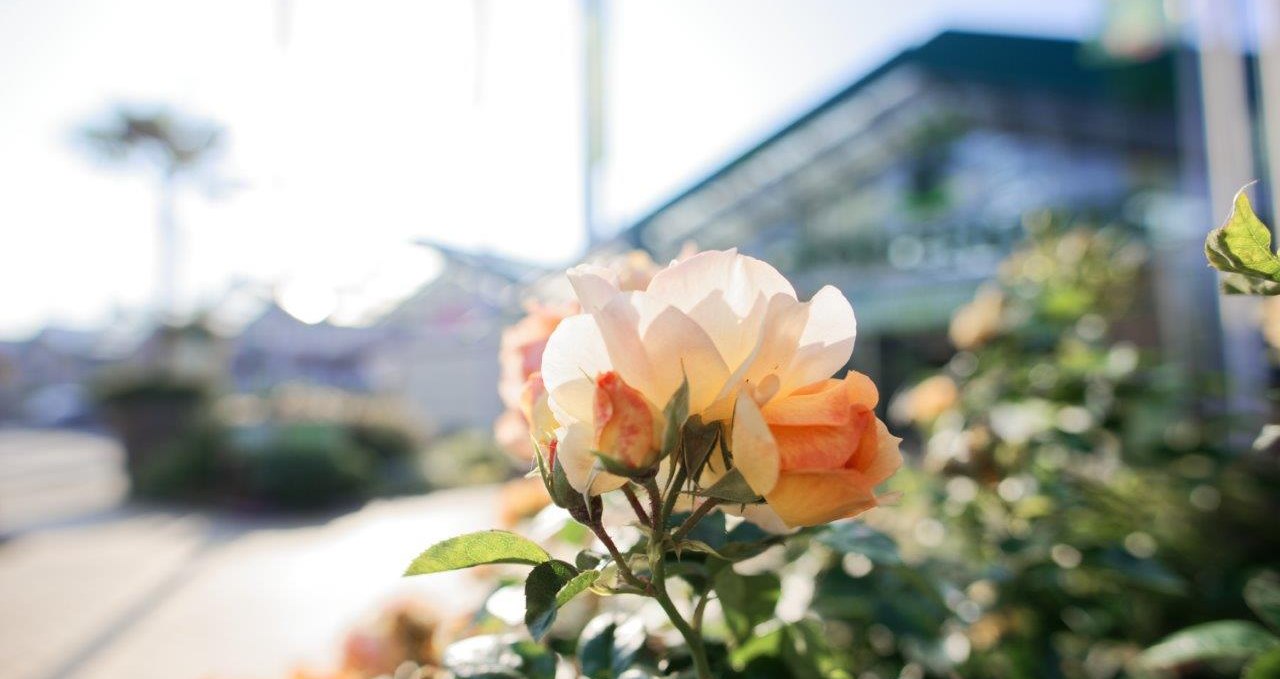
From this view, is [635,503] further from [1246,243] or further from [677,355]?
[1246,243]

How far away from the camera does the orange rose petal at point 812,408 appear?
27cm

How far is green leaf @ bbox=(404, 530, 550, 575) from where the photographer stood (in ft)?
0.95

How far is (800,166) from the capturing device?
935 centimetres

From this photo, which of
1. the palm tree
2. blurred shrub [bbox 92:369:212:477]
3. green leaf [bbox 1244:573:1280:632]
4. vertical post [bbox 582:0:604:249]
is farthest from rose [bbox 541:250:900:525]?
the palm tree

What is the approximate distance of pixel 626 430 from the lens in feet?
0.85

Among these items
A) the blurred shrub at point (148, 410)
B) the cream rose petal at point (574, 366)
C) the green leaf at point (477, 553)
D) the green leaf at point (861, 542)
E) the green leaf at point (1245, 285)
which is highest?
the green leaf at point (1245, 285)

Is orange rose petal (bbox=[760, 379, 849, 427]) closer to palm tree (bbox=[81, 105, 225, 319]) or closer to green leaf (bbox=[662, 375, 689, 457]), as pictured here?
green leaf (bbox=[662, 375, 689, 457])

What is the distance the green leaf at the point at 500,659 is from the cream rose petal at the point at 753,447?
0.62 ft

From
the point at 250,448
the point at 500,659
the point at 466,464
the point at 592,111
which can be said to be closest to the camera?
the point at 500,659

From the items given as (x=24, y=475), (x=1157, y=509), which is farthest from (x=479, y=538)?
(x=24, y=475)

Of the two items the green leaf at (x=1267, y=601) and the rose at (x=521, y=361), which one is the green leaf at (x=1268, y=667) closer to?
the green leaf at (x=1267, y=601)

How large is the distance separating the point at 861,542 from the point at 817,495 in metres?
0.20

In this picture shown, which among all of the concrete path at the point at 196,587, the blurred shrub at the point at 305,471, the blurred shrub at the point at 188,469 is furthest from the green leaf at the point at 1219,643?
the blurred shrub at the point at 188,469

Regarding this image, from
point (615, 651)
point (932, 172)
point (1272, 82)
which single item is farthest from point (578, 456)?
point (932, 172)
